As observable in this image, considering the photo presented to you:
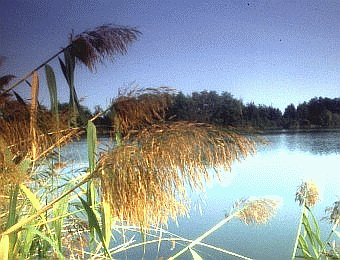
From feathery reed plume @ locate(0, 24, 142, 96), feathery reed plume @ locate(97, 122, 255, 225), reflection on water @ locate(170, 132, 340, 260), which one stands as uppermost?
feathery reed plume @ locate(0, 24, 142, 96)

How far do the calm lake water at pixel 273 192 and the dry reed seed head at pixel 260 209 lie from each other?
0.44m

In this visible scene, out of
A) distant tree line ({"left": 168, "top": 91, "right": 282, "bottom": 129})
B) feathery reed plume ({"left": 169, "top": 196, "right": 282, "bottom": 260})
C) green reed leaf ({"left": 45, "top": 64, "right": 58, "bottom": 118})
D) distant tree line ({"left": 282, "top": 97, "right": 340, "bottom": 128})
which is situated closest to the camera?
green reed leaf ({"left": 45, "top": 64, "right": 58, "bottom": 118})

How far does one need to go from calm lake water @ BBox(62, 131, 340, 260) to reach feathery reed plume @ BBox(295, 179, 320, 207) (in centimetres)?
37

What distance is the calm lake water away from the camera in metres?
→ 1.86

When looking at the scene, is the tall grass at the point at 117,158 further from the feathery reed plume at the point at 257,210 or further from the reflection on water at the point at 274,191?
the reflection on water at the point at 274,191

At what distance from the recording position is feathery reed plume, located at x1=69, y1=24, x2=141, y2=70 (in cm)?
109

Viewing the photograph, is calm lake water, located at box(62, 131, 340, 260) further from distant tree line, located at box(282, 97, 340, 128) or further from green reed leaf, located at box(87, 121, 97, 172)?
green reed leaf, located at box(87, 121, 97, 172)

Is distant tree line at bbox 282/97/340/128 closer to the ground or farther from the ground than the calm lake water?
farther from the ground

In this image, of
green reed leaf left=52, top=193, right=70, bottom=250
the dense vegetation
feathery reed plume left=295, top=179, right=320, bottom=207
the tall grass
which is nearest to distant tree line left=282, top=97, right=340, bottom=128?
the dense vegetation

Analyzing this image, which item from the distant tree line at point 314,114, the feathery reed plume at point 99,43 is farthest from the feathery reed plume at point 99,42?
the distant tree line at point 314,114

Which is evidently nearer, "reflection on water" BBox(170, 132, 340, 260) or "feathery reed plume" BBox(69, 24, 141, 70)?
"feathery reed plume" BBox(69, 24, 141, 70)

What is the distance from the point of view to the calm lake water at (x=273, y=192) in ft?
6.09

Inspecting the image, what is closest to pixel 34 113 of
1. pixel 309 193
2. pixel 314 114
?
pixel 309 193

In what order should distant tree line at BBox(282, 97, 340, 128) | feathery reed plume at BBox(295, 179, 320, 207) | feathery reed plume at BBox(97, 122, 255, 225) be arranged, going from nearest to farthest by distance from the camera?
1. feathery reed plume at BBox(97, 122, 255, 225)
2. feathery reed plume at BBox(295, 179, 320, 207)
3. distant tree line at BBox(282, 97, 340, 128)
